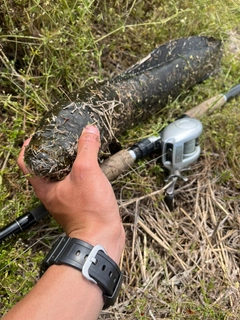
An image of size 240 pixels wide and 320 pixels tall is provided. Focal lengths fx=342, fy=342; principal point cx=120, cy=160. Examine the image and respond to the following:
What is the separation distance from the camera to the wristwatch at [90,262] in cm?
150

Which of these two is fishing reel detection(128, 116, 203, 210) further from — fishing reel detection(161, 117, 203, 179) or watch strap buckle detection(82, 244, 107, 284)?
watch strap buckle detection(82, 244, 107, 284)

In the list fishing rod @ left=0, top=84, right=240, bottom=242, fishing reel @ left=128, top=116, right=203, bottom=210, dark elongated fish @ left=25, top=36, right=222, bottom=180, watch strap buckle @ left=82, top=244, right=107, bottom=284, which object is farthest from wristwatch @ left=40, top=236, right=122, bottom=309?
fishing reel @ left=128, top=116, right=203, bottom=210

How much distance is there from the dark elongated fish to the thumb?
13 cm

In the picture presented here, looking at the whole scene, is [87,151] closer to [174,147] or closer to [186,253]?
[174,147]

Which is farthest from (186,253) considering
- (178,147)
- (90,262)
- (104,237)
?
(90,262)

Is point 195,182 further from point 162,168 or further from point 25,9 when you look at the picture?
point 25,9

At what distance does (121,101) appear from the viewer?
2.40 meters

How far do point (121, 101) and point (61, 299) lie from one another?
141 cm

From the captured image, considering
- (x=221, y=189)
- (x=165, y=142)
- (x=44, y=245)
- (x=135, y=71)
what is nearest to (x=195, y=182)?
(x=221, y=189)

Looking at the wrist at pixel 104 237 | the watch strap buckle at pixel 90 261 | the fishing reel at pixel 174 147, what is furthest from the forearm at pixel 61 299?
the fishing reel at pixel 174 147

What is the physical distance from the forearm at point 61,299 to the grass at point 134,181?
595 mm

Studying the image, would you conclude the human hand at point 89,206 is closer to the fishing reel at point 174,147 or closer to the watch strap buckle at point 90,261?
the watch strap buckle at point 90,261

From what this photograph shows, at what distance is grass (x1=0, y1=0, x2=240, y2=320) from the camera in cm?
216

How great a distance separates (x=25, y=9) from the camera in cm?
238
